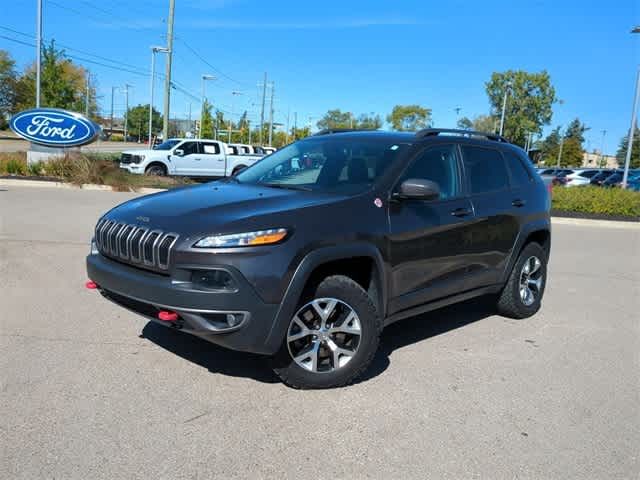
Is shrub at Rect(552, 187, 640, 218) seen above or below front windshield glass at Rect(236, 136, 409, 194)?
below

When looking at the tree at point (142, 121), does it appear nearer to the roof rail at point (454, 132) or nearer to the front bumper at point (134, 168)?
the front bumper at point (134, 168)

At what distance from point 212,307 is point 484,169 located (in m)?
3.08

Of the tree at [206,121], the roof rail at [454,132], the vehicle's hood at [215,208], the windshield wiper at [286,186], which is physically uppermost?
the tree at [206,121]

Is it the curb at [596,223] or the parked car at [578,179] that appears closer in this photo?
the curb at [596,223]

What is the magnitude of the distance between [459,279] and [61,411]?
3.11 metres

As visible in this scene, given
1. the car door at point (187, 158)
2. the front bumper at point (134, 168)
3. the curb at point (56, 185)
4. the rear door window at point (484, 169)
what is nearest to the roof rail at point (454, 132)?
the rear door window at point (484, 169)

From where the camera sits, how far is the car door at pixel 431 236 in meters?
4.11

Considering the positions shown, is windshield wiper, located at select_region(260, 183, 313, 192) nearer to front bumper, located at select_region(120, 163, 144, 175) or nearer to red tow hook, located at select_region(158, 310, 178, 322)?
red tow hook, located at select_region(158, 310, 178, 322)

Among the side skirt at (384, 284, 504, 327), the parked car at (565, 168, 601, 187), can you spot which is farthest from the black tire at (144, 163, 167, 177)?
the parked car at (565, 168, 601, 187)

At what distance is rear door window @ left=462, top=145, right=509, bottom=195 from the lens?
16.4 ft

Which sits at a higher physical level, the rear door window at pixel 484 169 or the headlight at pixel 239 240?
the rear door window at pixel 484 169

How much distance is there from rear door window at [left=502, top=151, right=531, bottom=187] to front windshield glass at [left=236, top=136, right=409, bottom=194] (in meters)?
1.60

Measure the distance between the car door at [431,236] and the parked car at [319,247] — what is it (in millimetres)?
12

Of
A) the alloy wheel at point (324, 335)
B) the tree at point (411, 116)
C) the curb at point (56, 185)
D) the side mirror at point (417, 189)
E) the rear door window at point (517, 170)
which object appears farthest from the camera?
the tree at point (411, 116)
